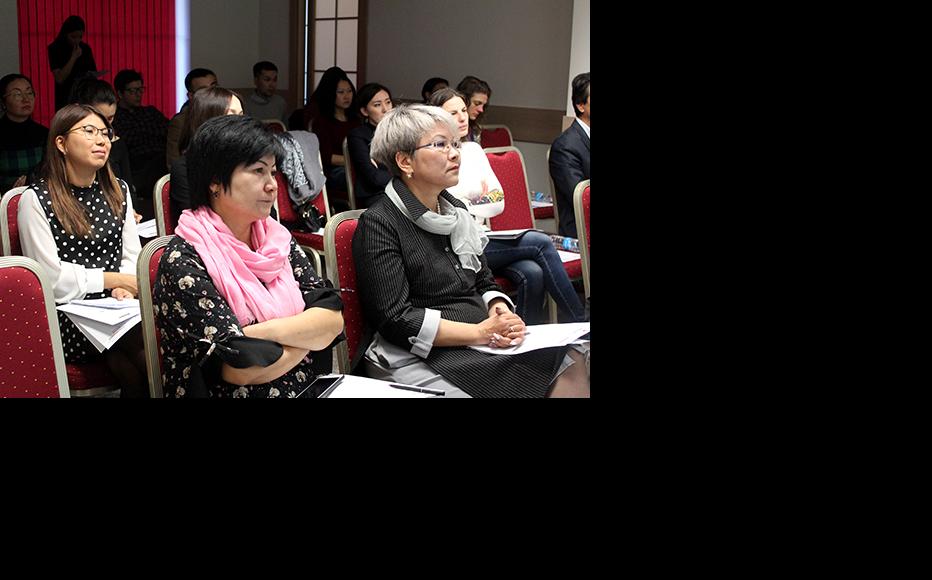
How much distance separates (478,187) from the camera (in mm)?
3164

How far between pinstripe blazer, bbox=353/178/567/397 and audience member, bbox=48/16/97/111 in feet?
14.5

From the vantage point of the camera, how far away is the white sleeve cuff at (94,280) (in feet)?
7.32

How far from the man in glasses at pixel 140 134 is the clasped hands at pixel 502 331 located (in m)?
3.25

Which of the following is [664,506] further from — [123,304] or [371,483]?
[123,304]

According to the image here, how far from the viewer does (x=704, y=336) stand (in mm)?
1207

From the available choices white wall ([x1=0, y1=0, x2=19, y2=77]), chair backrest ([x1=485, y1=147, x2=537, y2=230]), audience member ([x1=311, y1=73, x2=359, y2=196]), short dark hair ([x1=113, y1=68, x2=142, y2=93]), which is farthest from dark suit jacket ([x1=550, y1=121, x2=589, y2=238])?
white wall ([x1=0, y1=0, x2=19, y2=77])

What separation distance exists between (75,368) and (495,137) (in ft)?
12.3

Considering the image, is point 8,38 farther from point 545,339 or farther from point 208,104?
point 545,339

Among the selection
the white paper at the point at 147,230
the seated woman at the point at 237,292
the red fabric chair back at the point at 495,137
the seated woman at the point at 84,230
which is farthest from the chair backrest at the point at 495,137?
the seated woman at the point at 237,292

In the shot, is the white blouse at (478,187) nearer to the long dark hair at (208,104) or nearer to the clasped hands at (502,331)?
the long dark hair at (208,104)

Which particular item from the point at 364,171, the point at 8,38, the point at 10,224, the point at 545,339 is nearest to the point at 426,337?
the point at 545,339

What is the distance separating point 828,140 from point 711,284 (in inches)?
8.7

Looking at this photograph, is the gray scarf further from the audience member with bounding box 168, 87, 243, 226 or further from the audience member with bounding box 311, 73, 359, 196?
the audience member with bounding box 311, 73, 359, 196

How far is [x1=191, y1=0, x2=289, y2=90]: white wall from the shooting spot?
8.52 m
